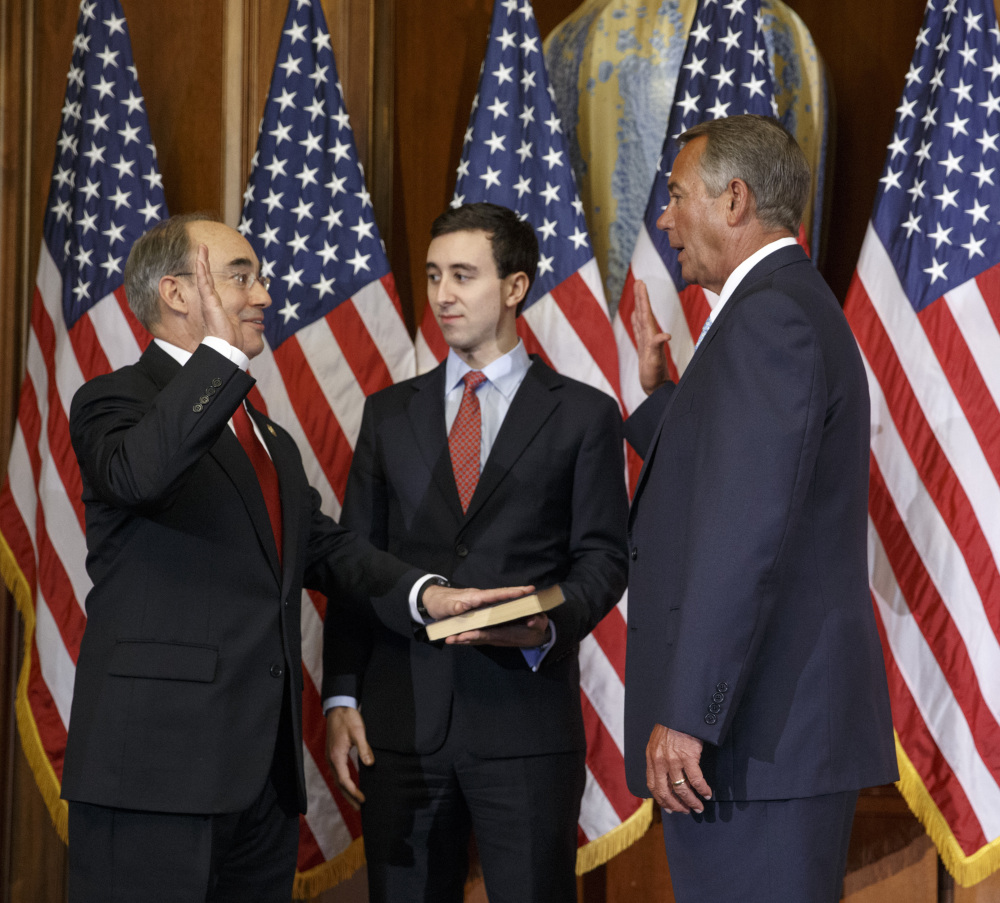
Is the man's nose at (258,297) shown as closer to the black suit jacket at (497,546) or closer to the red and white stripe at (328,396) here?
the black suit jacket at (497,546)

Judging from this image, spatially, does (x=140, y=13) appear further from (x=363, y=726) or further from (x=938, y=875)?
(x=938, y=875)

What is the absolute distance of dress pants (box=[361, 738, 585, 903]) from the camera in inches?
95.3

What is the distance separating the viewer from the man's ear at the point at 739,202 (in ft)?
6.47

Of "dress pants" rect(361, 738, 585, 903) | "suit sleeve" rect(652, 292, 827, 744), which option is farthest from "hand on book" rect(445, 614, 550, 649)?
"suit sleeve" rect(652, 292, 827, 744)

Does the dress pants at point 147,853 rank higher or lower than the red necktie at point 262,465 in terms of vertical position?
lower

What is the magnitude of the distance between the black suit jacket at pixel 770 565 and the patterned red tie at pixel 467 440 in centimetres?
81

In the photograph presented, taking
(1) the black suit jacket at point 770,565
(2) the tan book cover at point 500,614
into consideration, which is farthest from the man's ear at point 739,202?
(2) the tan book cover at point 500,614

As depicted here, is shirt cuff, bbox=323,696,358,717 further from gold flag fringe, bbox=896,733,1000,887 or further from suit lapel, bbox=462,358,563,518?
gold flag fringe, bbox=896,733,1000,887

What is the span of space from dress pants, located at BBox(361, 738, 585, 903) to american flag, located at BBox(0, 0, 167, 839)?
3.90 feet

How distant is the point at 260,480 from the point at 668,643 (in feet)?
2.87

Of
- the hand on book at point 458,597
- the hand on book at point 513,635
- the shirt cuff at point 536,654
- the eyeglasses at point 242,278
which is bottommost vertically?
the shirt cuff at point 536,654

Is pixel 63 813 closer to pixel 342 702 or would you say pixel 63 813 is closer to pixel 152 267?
pixel 342 702

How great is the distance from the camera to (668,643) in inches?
71.3

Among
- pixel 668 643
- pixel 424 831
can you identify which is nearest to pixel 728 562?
pixel 668 643
